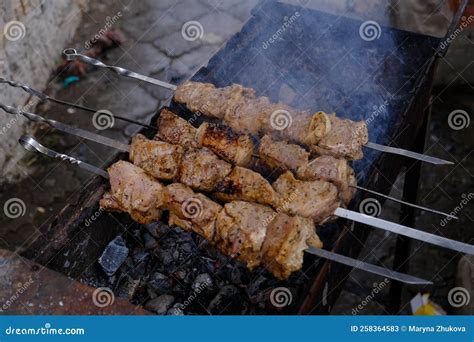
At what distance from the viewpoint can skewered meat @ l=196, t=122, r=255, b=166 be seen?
4152 mm

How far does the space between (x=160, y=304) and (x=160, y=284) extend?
179 mm

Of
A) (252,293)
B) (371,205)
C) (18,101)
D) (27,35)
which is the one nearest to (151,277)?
(252,293)

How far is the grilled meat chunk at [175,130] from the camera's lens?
14.3 feet

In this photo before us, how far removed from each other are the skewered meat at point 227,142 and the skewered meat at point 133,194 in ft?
1.74

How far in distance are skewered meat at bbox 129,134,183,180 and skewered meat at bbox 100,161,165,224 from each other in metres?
0.08

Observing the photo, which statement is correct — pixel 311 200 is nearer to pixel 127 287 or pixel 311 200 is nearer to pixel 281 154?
pixel 281 154

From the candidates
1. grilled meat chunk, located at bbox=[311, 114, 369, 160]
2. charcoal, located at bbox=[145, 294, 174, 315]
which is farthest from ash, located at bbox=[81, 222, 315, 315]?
grilled meat chunk, located at bbox=[311, 114, 369, 160]

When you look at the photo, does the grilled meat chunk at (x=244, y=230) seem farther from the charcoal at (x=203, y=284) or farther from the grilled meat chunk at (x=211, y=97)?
the grilled meat chunk at (x=211, y=97)

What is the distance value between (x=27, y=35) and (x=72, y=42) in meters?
1.27

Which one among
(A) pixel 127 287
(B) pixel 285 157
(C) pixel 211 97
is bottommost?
(A) pixel 127 287

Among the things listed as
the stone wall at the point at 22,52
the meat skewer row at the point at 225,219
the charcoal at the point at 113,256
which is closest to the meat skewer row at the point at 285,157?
the meat skewer row at the point at 225,219

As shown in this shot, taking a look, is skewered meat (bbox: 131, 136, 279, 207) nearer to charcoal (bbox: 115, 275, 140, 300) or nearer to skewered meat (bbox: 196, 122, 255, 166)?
skewered meat (bbox: 196, 122, 255, 166)

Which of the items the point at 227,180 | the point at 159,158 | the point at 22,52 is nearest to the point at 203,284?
the point at 227,180

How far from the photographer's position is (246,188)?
13.1ft
